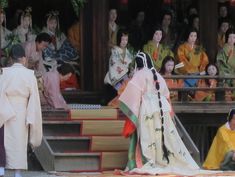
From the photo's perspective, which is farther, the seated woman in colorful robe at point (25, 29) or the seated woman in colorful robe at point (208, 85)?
the seated woman in colorful robe at point (25, 29)

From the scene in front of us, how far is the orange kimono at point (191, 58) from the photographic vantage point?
15.7 meters

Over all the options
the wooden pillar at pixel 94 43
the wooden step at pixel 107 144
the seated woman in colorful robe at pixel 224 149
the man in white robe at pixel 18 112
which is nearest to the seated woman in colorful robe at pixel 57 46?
the wooden pillar at pixel 94 43

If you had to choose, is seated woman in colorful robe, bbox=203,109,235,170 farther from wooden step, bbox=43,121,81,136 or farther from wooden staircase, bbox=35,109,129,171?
wooden step, bbox=43,121,81,136

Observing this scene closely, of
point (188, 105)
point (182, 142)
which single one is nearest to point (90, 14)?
point (188, 105)

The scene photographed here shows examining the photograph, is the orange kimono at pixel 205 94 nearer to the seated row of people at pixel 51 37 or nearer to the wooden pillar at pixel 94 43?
the wooden pillar at pixel 94 43

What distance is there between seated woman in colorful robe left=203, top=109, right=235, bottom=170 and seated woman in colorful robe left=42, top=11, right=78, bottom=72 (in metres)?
3.80

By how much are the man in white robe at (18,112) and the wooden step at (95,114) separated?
7.51ft

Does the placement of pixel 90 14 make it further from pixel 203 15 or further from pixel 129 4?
Result: pixel 203 15

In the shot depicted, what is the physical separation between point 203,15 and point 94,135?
4369 millimetres

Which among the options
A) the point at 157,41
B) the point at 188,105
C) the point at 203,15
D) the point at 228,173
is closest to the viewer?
the point at 228,173

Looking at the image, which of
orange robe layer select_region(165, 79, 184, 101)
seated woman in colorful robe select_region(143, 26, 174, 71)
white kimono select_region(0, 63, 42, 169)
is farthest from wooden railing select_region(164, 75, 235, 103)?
white kimono select_region(0, 63, 42, 169)

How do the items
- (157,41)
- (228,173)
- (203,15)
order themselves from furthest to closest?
(203,15) → (157,41) → (228,173)

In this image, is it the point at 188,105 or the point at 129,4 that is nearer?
the point at 188,105

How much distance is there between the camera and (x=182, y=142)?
13172 mm
